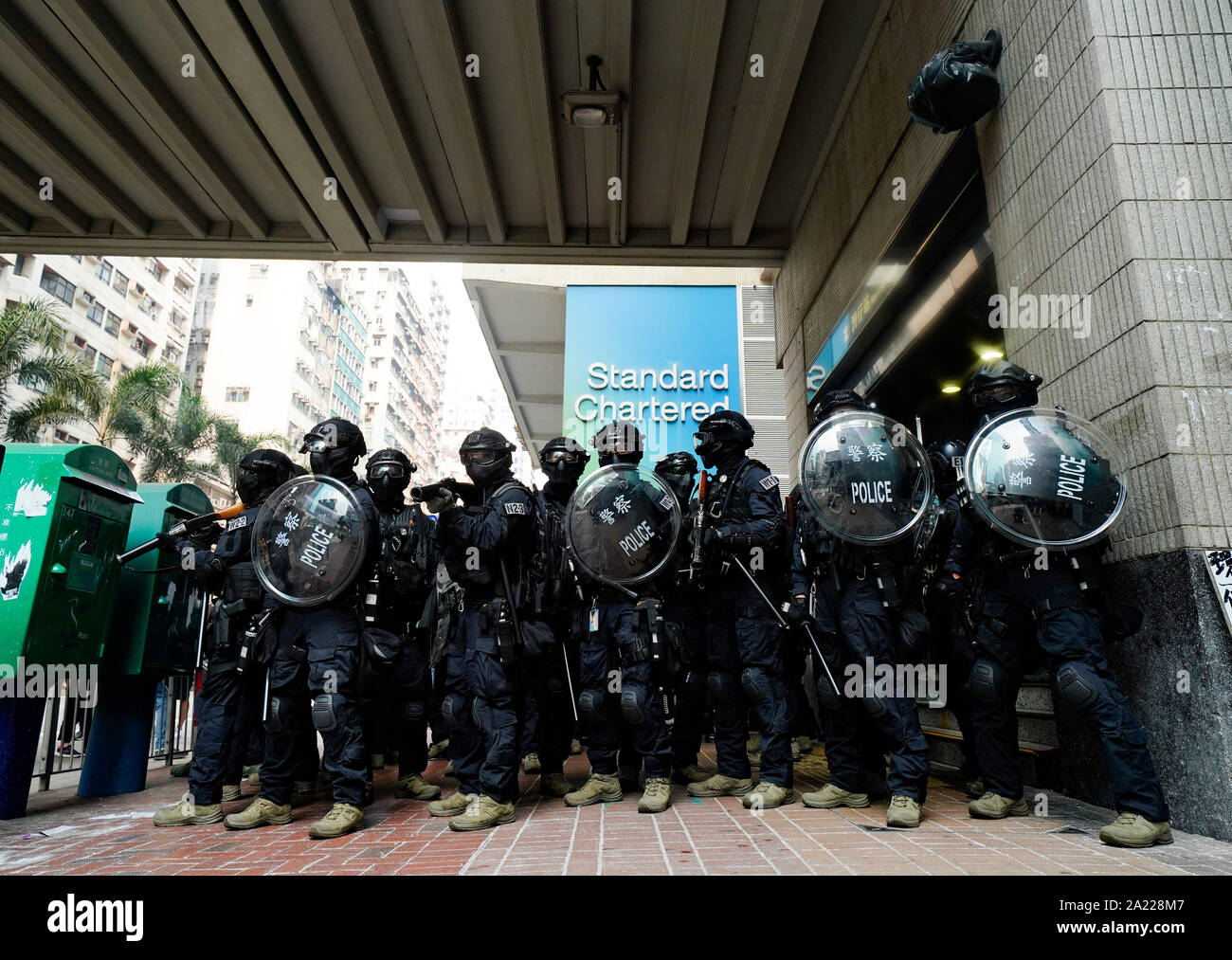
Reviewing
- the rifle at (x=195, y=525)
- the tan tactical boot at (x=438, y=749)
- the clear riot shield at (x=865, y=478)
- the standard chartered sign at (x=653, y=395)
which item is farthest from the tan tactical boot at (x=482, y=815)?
the standard chartered sign at (x=653, y=395)

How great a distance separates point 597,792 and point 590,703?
520mm

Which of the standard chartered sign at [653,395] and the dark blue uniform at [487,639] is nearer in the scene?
the dark blue uniform at [487,639]

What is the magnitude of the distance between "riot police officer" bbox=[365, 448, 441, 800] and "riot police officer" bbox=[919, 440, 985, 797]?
2.90 m

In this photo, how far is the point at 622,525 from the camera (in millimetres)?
4188

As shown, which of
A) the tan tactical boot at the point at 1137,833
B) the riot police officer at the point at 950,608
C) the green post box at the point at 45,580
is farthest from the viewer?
the green post box at the point at 45,580

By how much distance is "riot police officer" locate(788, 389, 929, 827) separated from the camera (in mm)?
3615

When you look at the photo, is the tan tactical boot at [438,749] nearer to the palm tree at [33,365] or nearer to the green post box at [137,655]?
the green post box at [137,655]

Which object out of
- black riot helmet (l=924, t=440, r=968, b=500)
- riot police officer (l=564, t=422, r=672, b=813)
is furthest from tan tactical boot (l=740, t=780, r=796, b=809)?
black riot helmet (l=924, t=440, r=968, b=500)

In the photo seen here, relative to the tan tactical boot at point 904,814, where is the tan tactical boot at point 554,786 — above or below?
below

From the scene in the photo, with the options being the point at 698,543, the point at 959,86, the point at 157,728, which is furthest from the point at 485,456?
the point at 157,728

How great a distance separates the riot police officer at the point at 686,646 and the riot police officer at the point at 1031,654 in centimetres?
151

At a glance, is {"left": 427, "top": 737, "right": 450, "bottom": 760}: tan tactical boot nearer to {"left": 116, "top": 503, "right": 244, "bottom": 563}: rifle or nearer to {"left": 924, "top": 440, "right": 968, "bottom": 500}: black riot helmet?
{"left": 116, "top": 503, "right": 244, "bottom": 563}: rifle

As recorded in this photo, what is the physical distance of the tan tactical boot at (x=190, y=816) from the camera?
406 centimetres
